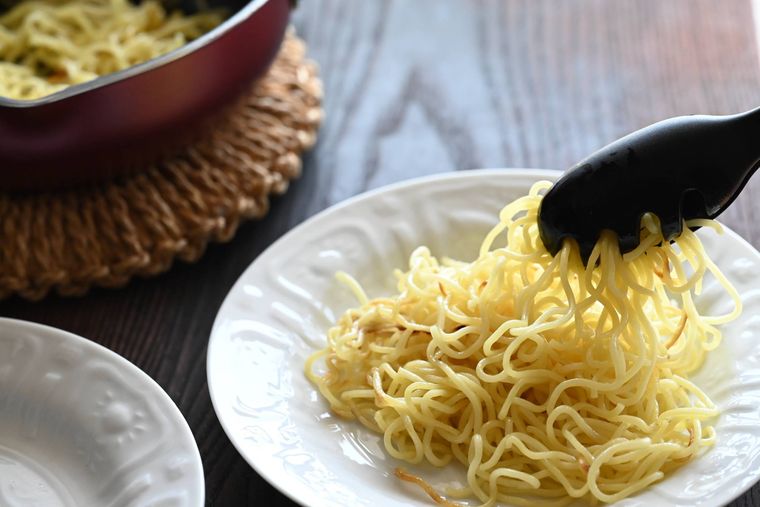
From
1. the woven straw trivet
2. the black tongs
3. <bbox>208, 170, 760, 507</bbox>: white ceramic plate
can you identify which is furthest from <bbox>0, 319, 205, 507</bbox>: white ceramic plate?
the black tongs

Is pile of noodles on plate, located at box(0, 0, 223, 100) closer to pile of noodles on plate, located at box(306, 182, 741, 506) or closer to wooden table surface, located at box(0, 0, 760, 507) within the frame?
wooden table surface, located at box(0, 0, 760, 507)

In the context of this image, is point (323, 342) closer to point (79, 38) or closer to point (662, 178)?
point (662, 178)

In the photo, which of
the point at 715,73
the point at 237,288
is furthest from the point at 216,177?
the point at 715,73

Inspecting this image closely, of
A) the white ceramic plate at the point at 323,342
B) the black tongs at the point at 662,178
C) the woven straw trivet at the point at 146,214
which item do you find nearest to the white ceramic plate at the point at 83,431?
the white ceramic plate at the point at 323,342

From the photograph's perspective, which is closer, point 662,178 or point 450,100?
point 662,178

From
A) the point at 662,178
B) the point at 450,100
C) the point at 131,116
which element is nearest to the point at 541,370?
the point at 662,178

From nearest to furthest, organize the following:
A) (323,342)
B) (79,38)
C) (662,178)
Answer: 1. (662,178)
2. (323,342)
3. (79,38)

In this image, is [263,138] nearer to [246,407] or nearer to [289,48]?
[289,48]
